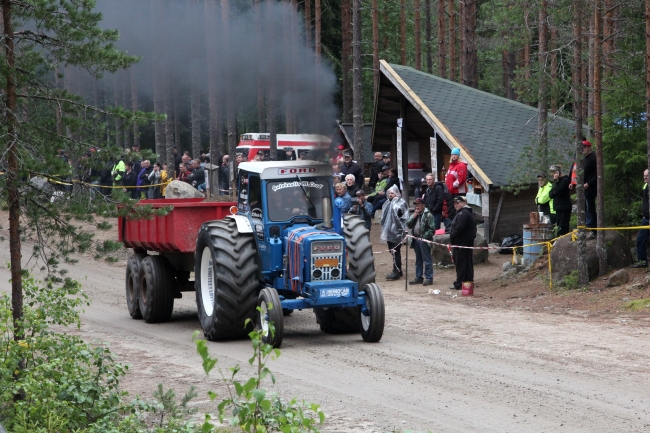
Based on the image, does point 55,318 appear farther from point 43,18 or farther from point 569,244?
point 569,244

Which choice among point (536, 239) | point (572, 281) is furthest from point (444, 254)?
point (572, 281)

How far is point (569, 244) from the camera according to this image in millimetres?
16438

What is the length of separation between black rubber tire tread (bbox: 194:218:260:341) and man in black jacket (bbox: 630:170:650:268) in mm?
7698

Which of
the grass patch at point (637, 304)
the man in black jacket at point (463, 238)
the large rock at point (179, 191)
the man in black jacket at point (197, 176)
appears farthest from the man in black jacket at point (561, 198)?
the man in black jacket at point (197, 176)

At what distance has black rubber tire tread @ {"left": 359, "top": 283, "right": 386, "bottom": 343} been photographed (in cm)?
1135

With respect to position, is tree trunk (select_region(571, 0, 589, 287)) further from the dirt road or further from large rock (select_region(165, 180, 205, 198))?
large rock (select_region(165, 180, 205, 198))

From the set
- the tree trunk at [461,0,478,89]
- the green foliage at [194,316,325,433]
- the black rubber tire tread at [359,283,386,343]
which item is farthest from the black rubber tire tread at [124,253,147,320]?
the tree trunk at [461,0,478,89]

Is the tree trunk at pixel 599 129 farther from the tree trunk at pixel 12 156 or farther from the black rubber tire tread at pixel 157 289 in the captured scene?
the tree trunk at pixel 12 156

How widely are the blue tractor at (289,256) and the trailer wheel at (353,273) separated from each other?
0.01 m

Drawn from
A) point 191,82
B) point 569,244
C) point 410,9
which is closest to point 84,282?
point 191,82

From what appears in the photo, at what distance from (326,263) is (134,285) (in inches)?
187

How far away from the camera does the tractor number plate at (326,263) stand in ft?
37.2

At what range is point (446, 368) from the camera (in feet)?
32.4

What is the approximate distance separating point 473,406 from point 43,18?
5878 millimetres
